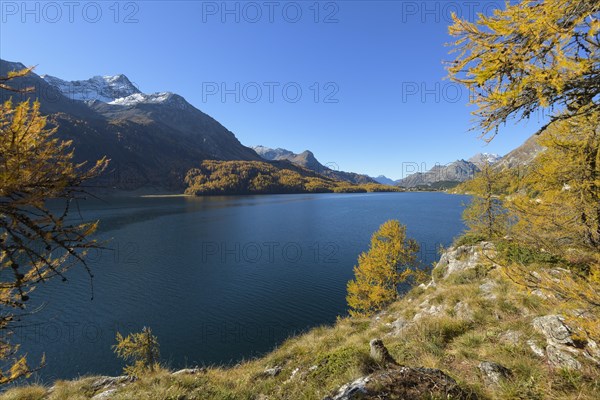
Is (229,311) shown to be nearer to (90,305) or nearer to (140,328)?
(140,328)

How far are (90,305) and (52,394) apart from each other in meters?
29.5

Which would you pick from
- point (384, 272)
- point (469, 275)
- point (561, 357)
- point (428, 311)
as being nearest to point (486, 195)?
point (469, 275)

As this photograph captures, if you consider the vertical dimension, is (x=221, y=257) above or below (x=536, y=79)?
below

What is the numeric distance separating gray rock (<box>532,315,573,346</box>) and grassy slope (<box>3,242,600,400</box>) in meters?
0.27

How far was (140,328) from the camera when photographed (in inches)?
1142

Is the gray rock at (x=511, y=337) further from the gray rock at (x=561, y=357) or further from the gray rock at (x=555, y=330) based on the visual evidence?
the gray rock at (x=561, y=357)

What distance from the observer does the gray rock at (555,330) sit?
702cm

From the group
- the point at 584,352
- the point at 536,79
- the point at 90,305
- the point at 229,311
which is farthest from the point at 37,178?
the point at 90,305

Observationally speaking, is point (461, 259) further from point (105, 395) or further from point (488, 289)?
point (105, 395)

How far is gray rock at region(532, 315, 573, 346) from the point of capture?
7.02 metres

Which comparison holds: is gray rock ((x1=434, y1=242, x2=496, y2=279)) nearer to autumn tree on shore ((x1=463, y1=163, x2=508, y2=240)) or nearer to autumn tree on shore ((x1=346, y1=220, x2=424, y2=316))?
autumn tree on shore ((x1=463, y1=163, x2=508, y2=240))

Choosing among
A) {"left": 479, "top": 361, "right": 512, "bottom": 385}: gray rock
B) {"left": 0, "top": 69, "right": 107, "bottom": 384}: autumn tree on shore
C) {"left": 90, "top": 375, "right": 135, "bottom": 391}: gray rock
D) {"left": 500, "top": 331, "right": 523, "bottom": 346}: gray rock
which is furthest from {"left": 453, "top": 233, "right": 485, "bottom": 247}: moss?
{"left": 0, "top": 69, "right": 107, "bottom": 384}: autumn tree on shore

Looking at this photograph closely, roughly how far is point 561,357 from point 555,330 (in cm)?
115

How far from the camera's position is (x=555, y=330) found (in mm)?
7430
